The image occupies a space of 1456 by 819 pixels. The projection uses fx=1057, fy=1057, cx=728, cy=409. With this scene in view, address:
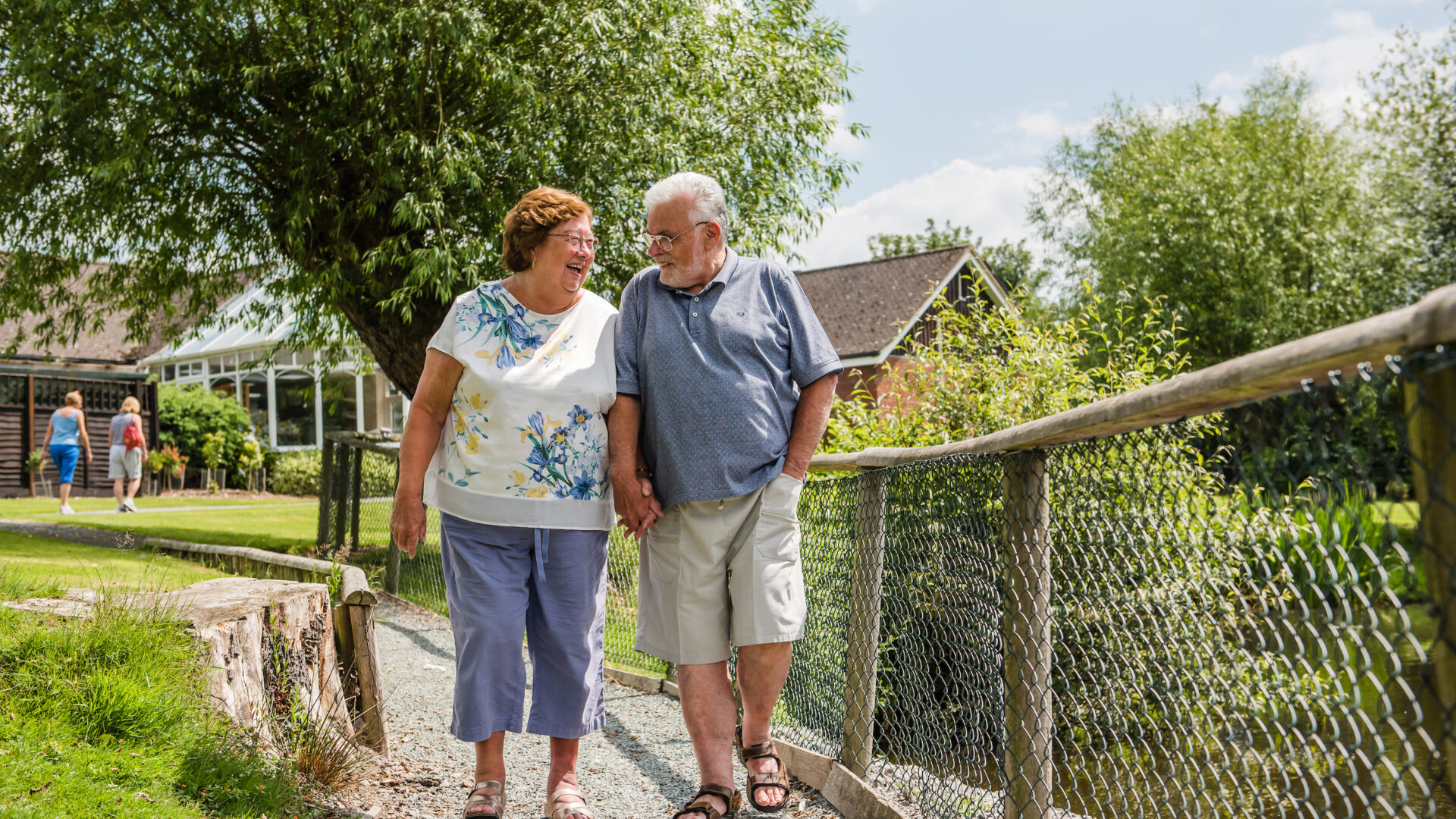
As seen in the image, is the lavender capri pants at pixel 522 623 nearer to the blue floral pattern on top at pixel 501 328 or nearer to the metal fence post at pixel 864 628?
the blue floral pattern on top at pixel 501 328

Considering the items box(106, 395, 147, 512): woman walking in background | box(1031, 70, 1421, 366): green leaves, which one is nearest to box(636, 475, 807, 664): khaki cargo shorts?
box(106, 395, 147, 512): woman walking in background

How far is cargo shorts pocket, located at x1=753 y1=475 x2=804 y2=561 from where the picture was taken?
2.97 metres

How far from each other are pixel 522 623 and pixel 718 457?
726 mm

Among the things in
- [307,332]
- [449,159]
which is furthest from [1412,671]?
[307,332]

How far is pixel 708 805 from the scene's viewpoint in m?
2.91

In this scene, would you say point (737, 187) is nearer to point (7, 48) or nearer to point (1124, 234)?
point (7, 48)

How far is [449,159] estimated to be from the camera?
29.0ft

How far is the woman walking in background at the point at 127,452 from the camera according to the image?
15.4 meters

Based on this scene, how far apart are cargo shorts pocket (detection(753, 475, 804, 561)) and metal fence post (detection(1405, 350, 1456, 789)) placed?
6.18 ft

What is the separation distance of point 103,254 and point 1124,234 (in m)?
19.0

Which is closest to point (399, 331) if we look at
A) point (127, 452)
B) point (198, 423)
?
point (127, 452)

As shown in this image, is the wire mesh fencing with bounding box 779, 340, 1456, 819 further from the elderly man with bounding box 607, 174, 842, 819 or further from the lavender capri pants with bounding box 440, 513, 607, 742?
the lavender capri pants with bounding box 440, 513, 607, 742

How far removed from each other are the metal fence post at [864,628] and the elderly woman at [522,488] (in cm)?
86

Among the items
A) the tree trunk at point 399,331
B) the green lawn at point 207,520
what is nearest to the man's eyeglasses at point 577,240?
the green lawn at point 207,520
